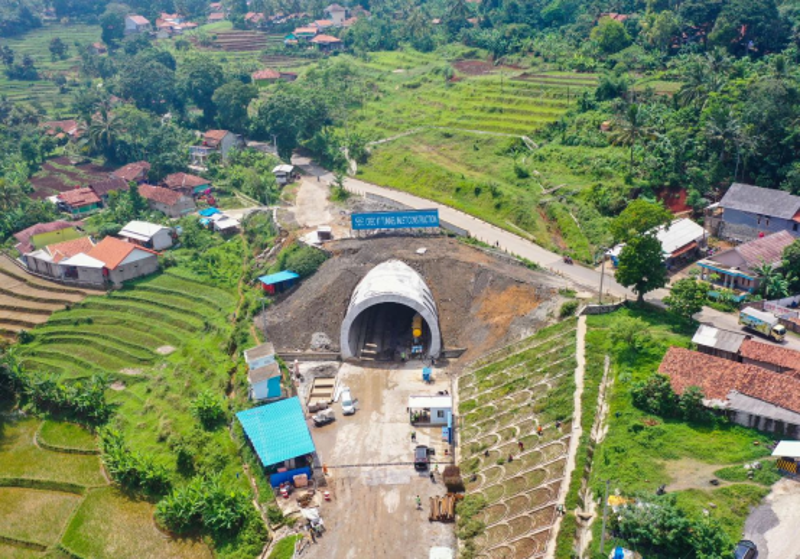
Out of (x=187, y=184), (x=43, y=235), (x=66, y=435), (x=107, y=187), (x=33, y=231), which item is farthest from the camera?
(x=107, y=187)

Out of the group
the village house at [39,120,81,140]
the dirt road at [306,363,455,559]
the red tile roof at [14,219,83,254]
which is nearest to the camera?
the dirt road at [306,363,455,559]

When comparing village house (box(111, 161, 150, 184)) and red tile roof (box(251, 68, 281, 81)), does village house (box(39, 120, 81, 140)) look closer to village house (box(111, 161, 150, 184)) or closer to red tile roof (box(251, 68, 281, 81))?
village house (box(111, 161, 150, 184))

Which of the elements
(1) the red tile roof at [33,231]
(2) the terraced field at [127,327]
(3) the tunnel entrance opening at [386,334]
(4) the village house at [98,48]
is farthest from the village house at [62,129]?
(3) the tunnel entrance opening at [386,334]

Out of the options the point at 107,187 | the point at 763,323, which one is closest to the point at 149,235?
the point at 107,187

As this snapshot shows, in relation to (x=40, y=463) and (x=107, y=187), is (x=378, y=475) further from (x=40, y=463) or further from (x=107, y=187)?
(x=107, y=187)

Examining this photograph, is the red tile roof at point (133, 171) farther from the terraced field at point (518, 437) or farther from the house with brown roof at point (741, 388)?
the house with brown roof at point (741, 388)

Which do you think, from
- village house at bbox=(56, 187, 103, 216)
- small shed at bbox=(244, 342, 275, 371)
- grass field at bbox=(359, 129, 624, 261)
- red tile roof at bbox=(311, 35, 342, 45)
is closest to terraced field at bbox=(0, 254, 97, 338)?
village house at bbox=(56, 187, 103, 216)

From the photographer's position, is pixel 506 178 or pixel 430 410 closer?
pixel 430 410

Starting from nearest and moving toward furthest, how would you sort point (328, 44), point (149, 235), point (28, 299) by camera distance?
point (28, 299), point (149, 235), point (328, 44)
